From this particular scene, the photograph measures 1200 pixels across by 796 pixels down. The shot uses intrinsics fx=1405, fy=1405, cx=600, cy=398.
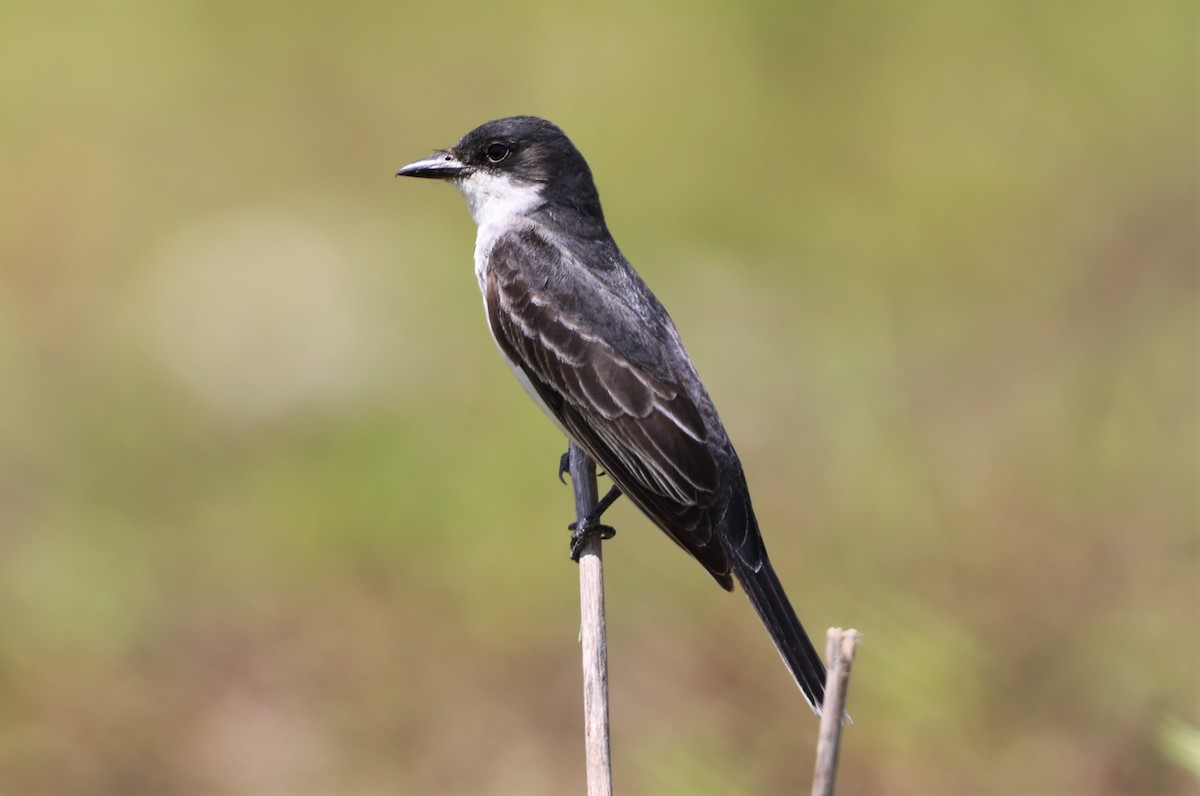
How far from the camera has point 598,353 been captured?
4480 millimetres

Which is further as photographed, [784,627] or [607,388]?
[607,388]

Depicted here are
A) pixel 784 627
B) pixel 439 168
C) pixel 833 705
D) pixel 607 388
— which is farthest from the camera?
pixel 439 168

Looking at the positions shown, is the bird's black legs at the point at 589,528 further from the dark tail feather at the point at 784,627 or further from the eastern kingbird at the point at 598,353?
the dark tail feather at the point at 784,627

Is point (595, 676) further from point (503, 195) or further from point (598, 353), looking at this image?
point (503, 195)

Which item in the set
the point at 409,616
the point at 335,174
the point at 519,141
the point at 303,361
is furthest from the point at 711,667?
the point at 335,174

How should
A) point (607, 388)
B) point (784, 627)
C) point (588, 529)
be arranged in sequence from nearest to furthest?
point (588, 529) < point (784, 627) < point (607, 388)

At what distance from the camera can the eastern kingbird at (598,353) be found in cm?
418

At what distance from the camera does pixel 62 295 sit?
8266 millimetres

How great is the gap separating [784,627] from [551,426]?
307cm

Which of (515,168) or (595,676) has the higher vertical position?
(515,168)

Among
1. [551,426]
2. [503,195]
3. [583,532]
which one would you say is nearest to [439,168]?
[503,195]

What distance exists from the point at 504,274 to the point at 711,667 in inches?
78.9

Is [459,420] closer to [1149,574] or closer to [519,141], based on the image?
[519,141]

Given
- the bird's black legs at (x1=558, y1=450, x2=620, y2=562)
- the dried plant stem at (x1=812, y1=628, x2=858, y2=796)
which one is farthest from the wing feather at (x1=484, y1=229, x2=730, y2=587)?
the dried plant stem at (x1=812, y1=628, x2=858, y2=796)
